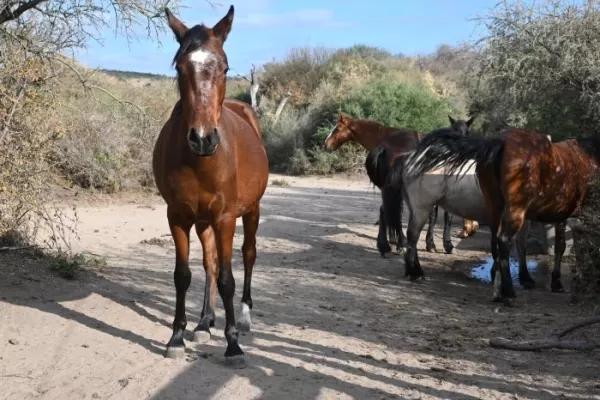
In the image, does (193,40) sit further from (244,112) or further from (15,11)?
(15,11)

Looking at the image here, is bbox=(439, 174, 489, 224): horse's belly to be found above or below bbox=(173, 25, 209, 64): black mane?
below

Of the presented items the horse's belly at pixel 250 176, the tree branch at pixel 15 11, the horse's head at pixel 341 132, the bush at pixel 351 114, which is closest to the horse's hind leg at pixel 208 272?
the horse's belly at pixel 250 176

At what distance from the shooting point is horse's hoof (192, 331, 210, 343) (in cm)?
571

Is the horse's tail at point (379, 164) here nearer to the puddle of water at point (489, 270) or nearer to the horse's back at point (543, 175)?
the puddle of water at point (489, 270)

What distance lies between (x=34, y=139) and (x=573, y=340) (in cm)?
540

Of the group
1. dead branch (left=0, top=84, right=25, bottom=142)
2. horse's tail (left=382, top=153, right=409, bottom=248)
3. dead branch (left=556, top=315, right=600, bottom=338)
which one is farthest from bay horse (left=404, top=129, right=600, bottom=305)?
dead branch (left=0, top=84, right=25, bottom=142)

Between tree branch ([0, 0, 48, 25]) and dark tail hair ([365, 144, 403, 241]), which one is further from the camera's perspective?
dark tail hair ([365, 144, 403, 241])

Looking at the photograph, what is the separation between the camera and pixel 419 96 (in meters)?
26.5

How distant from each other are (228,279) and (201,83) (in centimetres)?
164

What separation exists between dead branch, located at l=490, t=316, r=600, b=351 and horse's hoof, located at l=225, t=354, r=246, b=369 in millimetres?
2250

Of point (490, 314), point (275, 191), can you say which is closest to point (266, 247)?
point (490, 314)

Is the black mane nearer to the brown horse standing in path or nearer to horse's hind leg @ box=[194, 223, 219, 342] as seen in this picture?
horse's hind leg @ box=[194, 223, 219, 342]

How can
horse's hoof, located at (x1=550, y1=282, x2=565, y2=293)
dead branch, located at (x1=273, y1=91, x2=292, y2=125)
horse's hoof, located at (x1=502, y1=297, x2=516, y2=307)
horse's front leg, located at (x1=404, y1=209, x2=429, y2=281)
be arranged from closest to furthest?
horse's hoof, located at (x1=502, y1=297, x2=516, y2=307) → horse's hoof, located at (x1=550, y1=282, x2=565, y2=293) → horse's front leg, located at (x1=404, y1=209, x2=429, y2=281) → dead branch, located at (x1=273, y1=91, x2=292, y2=125)

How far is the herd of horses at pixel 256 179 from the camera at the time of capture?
4.79 metres
